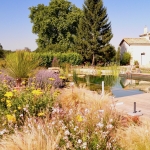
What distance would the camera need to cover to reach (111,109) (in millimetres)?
3617

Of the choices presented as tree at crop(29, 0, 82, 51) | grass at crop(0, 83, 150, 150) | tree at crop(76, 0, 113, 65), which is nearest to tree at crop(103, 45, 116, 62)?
tree at crop(76, 0, 113, 65)

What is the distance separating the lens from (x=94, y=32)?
25500 millimetres

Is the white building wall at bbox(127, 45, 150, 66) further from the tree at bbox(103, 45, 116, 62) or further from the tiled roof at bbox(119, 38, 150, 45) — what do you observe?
the tree at bbox(103, 45, 116, 62)

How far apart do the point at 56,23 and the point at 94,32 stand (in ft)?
24.9

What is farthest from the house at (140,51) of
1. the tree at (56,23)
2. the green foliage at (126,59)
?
the tree at (56,23)

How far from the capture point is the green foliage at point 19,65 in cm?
725

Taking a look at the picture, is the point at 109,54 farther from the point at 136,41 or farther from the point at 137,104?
the point at 137,104

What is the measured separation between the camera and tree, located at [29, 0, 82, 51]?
100 feet

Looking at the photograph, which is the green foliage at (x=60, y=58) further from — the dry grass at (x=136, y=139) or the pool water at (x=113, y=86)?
the dry grass at (x=136, y=139)

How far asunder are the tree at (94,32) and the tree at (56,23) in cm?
440

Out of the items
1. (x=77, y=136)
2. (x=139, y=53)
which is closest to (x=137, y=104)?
(x=77, y=136)

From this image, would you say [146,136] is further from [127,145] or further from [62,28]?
[62,28]

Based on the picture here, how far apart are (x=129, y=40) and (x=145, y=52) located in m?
2.69

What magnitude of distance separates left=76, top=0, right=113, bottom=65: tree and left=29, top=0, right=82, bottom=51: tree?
4.40m
